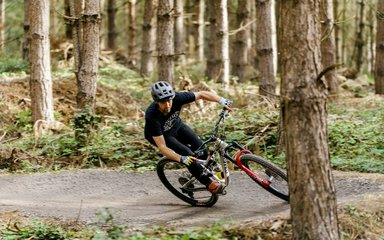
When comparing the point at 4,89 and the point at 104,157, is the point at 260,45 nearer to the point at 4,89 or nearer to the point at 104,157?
the point at 104,157

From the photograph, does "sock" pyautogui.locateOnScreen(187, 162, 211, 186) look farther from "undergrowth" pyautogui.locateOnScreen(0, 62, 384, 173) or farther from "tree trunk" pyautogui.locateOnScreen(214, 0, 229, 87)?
"tree trunk" pyautogui.locateOnScreen(214, 0, 229, 87)

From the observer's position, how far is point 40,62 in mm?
14695

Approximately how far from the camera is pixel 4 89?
1678 centimetres

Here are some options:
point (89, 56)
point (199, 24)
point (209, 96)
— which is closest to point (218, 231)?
point (209, 96)

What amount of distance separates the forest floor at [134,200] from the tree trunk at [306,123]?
858 mm

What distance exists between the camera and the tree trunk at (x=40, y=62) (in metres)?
14.2

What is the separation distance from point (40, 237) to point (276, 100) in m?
9.05

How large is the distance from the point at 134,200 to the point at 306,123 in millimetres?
4542

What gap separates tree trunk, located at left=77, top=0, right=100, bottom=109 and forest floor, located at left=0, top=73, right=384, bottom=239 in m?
2.22

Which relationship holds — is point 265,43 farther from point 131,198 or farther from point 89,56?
point 131,198

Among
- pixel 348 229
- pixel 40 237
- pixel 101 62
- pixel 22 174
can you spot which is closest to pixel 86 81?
pixel 22 174

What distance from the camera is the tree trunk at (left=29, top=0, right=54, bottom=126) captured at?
14.2 m

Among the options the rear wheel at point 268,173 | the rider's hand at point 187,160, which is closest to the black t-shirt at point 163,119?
the rider's hand at point 187,160

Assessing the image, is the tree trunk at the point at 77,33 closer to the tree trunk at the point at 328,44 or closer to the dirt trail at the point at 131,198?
the dirt trail at the point at 131,198
